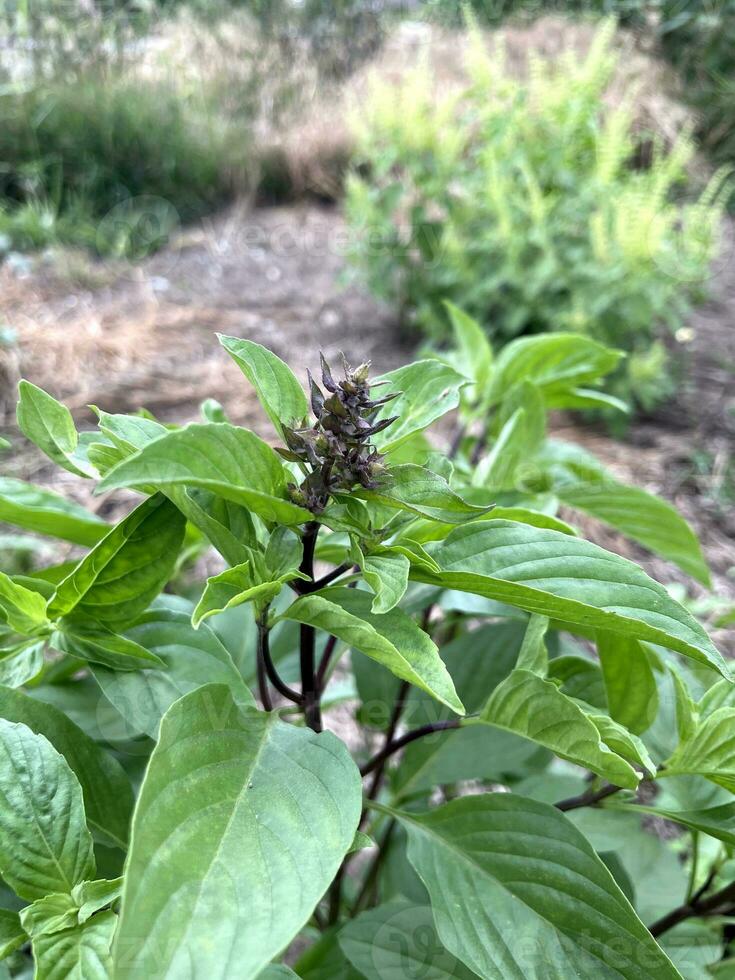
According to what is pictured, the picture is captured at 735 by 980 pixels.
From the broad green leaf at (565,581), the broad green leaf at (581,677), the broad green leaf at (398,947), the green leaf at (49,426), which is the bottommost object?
the broad green leaf at (398,947)

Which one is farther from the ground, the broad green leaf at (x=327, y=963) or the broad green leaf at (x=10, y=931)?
the broad green leaf at (x=10, y=931)

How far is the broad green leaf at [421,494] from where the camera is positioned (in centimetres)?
43

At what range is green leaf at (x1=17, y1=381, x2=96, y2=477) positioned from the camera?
1.51 feet

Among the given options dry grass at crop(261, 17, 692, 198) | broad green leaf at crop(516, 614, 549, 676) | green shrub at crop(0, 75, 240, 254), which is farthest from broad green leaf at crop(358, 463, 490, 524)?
green shrub at crop(0, 75, 240, 254)

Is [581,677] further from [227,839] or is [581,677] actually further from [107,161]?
[107,161]

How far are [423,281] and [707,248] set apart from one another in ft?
3.19

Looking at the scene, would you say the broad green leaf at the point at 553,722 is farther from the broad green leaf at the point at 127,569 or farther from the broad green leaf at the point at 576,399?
the broad green leaf at the point at 576,399

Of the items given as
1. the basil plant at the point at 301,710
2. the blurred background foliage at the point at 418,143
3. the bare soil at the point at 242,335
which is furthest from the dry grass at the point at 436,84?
the basil plant at the point at 301,710

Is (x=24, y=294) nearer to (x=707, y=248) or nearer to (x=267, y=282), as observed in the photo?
(x=267, y=282)

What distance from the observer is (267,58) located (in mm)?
5223

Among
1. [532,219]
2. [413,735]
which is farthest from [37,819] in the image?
[532,219]

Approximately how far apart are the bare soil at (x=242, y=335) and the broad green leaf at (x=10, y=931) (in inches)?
63.1

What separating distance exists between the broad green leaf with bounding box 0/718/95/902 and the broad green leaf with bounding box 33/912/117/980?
37mm

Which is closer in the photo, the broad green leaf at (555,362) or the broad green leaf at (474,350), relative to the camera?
the broad green leaf at (555,362)
